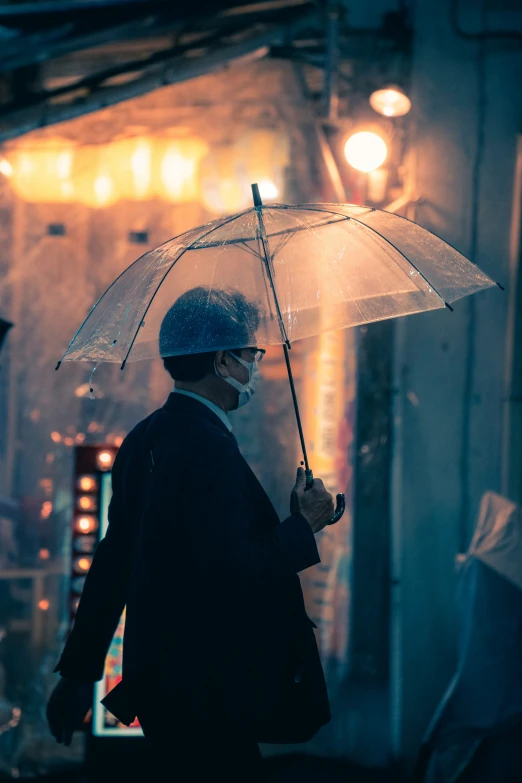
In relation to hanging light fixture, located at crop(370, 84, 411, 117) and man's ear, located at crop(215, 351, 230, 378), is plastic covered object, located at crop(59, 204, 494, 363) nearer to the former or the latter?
man's ear, located at crop(215, 351, 230, 378)

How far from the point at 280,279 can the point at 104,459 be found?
1.82 m

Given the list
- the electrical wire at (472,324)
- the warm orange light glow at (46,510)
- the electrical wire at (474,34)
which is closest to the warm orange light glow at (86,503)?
the warm orange light glow at (46,510)

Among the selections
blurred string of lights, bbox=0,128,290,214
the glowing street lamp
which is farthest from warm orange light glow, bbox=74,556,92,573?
the glowing street lamp

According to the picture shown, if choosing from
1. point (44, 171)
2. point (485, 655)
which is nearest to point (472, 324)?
point (485, 655)

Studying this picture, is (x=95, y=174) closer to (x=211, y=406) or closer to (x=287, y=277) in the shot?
(x=287, y=277)

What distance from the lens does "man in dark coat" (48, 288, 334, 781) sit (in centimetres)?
202

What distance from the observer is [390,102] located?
4363 millimetres

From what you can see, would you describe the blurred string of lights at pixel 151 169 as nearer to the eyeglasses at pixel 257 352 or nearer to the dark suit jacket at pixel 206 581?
the eyeglasses at pixel 257 352

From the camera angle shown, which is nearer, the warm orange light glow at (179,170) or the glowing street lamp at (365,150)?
the glowing street lamp at (365,150)

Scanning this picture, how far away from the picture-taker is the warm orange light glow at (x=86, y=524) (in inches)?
148

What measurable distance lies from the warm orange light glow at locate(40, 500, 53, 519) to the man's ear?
2.61 m

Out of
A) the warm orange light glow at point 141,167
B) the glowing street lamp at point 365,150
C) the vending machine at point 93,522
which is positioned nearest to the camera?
the vending machine at point 93,522

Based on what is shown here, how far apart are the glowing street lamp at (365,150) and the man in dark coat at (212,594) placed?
2.45 metres

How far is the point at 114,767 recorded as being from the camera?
3.80m
